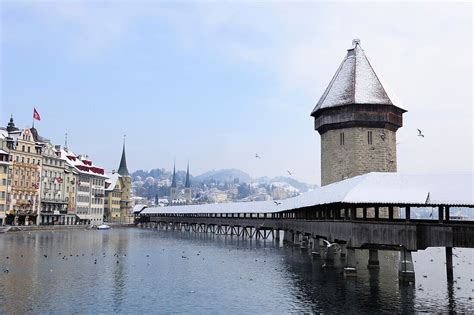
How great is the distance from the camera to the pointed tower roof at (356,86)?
53.1 meters

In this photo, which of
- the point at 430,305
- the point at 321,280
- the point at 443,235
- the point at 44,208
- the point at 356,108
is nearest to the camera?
the point at 430,305

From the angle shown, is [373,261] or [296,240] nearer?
[373,261]

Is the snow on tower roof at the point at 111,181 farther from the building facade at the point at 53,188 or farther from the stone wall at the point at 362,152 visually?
the stone wall at the point at 362,152

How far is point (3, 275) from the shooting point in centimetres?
2698

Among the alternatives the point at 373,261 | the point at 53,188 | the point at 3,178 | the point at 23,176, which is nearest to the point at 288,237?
the point at 373,261

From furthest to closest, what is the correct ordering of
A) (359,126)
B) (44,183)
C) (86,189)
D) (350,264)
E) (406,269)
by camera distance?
(86,189), (44,183), (359,126), (350,264), (406,269)

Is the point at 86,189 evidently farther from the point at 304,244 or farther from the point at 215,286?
the point at 215,286

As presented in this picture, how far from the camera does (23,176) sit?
3061 inches

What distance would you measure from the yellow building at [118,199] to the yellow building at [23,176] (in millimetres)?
31659

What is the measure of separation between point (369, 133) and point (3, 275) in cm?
3794

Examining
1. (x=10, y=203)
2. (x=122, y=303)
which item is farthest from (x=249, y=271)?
(x=10, y=203)

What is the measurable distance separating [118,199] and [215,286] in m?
94.3

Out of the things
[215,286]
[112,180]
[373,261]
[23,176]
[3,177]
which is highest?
[112,180]

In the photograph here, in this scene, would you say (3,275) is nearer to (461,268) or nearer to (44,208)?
(461,268)
